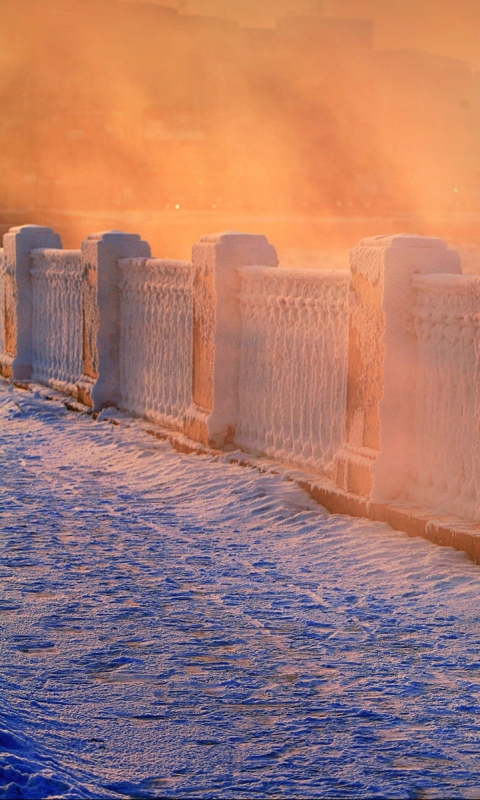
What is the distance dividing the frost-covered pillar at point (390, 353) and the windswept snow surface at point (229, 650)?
355 mm

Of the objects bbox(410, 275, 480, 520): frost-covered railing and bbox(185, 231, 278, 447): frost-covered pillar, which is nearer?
bbox(410, 275, 480, 520): frost-covered railing

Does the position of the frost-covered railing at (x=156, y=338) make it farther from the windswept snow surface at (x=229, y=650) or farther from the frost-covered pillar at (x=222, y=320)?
the windswept snow surface at (x=229, y=650)

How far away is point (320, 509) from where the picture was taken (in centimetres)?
665

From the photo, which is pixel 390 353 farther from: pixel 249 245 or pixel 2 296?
pixel 2 296

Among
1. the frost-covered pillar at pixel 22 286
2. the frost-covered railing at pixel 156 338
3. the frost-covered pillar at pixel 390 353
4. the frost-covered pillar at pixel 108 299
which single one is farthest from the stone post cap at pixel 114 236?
the frost-covered pillar at pixel 390 353

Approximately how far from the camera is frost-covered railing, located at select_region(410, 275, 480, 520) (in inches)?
224

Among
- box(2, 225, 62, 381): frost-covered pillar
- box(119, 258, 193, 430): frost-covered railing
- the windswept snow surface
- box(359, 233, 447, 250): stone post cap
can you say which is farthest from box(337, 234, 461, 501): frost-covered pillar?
box(2, 225, 62, 381): frost-covered pillar

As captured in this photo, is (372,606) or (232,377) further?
(232,377)

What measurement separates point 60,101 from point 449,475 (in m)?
41.7

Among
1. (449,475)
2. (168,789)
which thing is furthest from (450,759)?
(449,475)

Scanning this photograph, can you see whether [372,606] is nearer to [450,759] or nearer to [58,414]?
[450,759]

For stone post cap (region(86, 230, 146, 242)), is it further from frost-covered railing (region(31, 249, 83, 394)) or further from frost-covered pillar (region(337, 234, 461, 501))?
frost-covered pillar (region(337, 234, 461, 501))

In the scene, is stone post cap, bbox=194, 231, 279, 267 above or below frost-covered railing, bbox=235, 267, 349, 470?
above

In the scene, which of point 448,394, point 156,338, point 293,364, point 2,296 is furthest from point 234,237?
point 2,296
